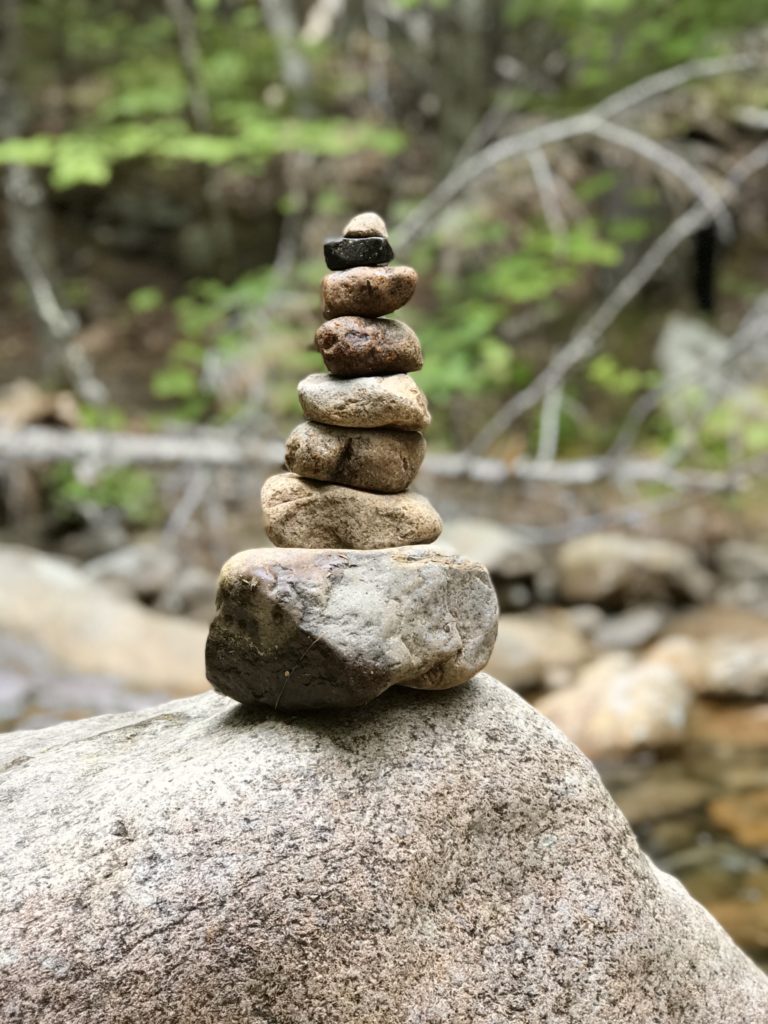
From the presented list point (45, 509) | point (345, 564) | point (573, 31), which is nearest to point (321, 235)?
point (573, 31)

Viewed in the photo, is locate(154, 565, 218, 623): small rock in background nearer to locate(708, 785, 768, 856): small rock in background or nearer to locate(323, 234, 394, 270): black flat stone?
locate(708, 785, 768, 856): small rock in background

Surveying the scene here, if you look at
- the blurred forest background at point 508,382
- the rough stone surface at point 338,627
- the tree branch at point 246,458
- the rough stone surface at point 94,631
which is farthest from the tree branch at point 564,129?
the rough stone surface at point 338,627

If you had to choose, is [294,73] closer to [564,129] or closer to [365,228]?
[564,129]

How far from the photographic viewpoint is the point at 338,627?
2.69 m

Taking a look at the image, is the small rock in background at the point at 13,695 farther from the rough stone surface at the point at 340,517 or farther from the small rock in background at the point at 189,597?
the rough stone surface at the point at 340,517

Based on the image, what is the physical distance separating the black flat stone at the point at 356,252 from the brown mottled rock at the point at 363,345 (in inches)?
6.9

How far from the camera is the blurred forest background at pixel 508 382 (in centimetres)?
751

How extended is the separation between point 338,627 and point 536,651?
613 centimetres

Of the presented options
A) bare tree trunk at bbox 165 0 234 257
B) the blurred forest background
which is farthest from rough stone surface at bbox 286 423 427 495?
bare tree trunk at bbox 165 0 234 257

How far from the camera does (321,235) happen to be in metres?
11.8

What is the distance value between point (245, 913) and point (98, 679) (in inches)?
206

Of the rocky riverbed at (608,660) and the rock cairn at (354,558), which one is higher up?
the rock cairn at (354,558)

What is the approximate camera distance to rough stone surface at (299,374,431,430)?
292 cm

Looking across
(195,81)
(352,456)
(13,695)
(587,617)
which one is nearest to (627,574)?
(587,617)
